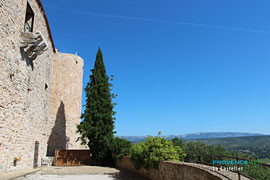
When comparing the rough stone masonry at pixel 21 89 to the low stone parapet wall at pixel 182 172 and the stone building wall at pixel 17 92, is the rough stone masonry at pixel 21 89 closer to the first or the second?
the stone building wall at pixel 17 92

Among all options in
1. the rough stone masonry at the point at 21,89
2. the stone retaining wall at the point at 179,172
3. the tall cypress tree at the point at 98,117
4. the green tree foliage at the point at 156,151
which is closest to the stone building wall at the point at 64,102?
the tall cypress tree at the point at 98,117

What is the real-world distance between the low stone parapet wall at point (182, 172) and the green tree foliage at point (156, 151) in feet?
1.13

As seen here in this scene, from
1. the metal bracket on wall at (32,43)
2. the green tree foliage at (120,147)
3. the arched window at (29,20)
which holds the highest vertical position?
the arched window at (29,20)

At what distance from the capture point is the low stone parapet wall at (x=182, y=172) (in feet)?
17.8

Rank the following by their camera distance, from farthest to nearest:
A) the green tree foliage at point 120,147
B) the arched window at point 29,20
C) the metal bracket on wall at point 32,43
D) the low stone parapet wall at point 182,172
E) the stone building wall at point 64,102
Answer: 1. the stone building wall at point 64,102
2. the green tree foliage at point 120,147
3. the arched window at point 29,20
4. the metal bracket on wall at point 32,43
5. the low stone parapet wall at point 182,172

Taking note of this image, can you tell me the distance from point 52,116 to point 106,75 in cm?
702

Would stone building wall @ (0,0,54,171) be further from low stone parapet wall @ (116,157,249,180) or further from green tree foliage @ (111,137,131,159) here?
low stone parapet wall @ (116,157,249,180)

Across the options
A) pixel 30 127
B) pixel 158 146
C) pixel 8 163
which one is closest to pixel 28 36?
pixel 30 127

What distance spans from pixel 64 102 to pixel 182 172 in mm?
17473

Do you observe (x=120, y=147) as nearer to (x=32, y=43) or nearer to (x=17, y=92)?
(x=17, y=92)

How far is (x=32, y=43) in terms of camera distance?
1043cm

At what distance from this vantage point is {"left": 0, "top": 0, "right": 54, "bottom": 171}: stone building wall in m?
8.66

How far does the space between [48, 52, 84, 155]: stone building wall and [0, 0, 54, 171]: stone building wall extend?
7204 mm

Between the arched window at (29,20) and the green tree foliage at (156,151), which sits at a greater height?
the arched window at (29,20)
